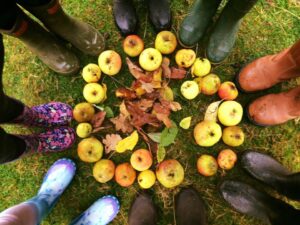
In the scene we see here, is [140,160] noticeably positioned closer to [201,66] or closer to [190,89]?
[190,89]

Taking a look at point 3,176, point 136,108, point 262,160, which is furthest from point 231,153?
point 3,176

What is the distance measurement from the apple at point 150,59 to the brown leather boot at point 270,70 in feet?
1.83

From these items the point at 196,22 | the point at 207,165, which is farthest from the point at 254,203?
the point at 196,22

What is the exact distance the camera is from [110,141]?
2.15 metres

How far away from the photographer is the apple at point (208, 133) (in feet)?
6.56

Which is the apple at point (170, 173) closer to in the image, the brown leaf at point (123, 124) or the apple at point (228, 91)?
the brown leaf at point (123, 124)

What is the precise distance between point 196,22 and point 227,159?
90 centimetres

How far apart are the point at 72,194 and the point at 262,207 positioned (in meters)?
1.25

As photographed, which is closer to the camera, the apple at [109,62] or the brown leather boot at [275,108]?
the brown leather boot at [275,108]

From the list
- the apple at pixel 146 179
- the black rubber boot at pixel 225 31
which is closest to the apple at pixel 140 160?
the apple at pixel 146 179

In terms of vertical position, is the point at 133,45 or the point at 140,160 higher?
the point at 133,45

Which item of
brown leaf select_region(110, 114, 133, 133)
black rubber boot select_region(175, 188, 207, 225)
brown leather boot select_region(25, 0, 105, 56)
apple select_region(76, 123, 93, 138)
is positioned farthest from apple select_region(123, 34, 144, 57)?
black rubber boot select_region(175, 188, 207, 225)

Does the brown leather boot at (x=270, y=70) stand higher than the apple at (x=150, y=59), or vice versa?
the brown leather boot at (x=270, y=70)

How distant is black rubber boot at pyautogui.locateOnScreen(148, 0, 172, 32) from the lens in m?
2.12
